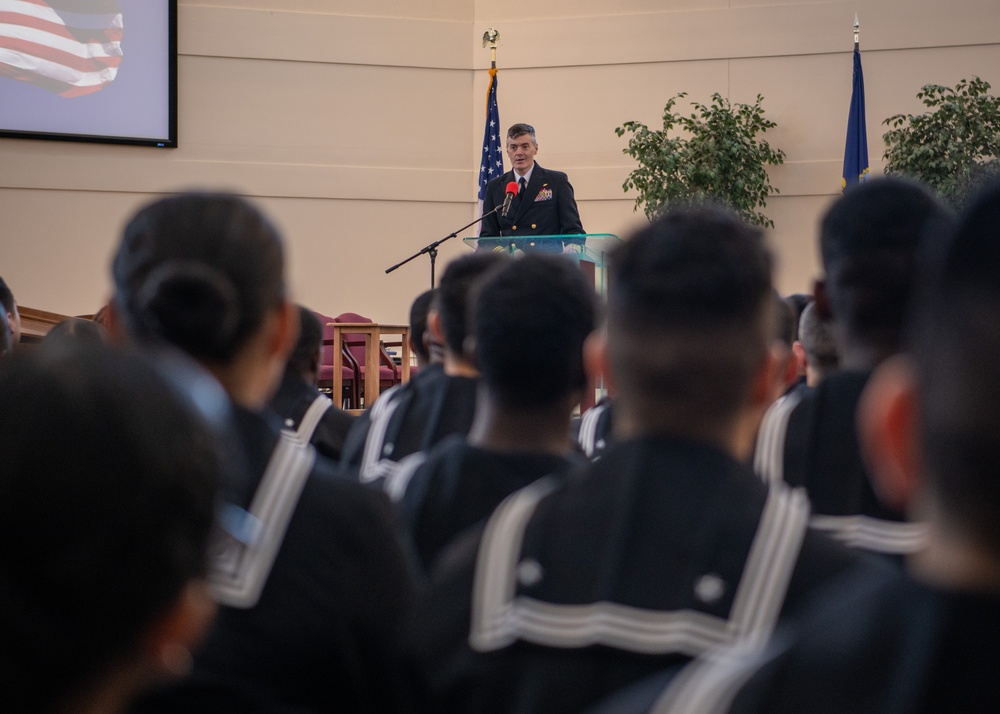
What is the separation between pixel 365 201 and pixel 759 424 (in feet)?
25.2

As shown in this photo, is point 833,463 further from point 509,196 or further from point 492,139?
point 492,139

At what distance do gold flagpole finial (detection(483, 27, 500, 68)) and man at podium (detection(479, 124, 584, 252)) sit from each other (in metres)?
2.28

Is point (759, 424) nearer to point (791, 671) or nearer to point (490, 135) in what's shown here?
point (791, 671)

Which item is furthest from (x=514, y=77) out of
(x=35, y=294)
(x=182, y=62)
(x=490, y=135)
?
(x=35, y=294)

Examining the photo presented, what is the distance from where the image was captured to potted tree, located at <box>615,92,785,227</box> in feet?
26.4

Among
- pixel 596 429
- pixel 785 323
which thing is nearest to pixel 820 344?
pixel 785 323

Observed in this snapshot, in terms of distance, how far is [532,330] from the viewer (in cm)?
146

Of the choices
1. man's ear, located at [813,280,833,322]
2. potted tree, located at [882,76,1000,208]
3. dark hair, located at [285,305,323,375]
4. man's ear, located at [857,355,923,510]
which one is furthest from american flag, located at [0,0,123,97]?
man's ear, located at [857,355,923,510]

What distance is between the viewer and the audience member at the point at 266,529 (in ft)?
3.16

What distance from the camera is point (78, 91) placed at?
8141 mm

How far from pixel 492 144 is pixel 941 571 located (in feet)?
27.0

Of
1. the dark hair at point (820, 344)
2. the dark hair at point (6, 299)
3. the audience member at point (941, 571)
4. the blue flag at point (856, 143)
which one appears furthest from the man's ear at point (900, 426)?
the blue flag at point (856, 143)

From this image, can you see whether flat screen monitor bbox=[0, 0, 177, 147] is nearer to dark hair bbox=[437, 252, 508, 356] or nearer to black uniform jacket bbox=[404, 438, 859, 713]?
dark hair bbox=[437, 252, 508, 356]

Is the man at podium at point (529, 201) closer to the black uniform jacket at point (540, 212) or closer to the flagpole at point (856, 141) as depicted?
the black uniform jacket at point (540, 212)
